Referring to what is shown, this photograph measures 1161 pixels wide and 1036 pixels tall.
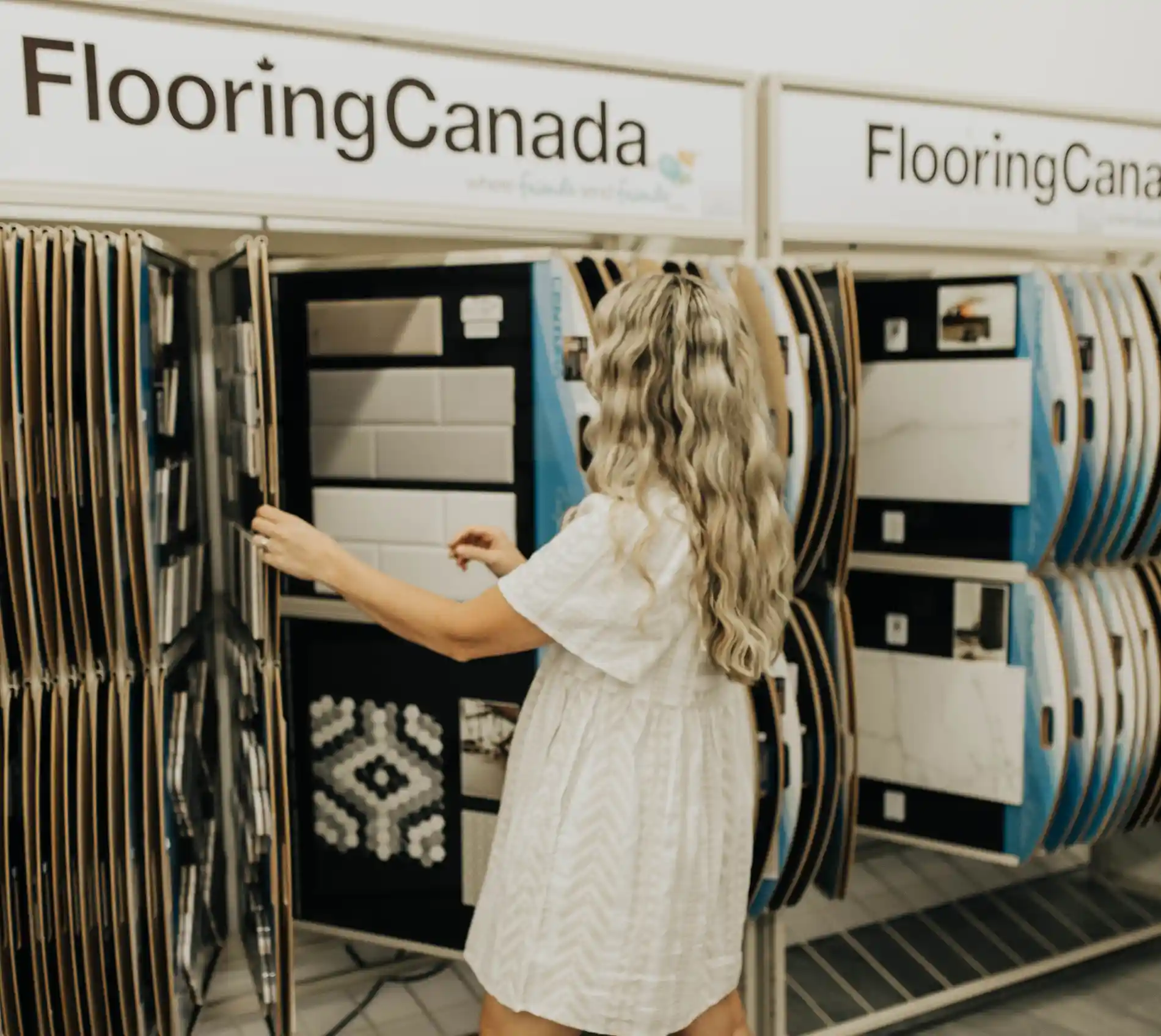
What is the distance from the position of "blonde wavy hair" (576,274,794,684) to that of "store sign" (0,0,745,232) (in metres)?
0.60

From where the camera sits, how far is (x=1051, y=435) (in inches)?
88.9

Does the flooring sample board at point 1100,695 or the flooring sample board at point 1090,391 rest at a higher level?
the flooring sample board at point 1090,391

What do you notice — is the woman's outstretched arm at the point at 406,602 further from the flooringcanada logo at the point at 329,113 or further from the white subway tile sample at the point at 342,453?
the flooringcanada logo at the point at 329,113

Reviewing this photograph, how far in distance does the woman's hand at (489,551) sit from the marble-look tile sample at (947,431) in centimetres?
84

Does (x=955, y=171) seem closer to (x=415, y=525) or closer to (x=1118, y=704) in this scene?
(x=1118, y=704)

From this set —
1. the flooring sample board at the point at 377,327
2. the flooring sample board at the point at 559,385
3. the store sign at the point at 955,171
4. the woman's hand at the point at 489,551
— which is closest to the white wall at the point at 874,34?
the store sign at the point at 955,171

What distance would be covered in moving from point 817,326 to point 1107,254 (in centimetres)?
117

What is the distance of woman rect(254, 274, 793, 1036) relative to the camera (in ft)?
5.23

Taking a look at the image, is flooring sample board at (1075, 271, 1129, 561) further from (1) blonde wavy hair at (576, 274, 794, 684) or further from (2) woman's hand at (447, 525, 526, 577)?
(2) woman's hand at (447, 525, 526, 577)

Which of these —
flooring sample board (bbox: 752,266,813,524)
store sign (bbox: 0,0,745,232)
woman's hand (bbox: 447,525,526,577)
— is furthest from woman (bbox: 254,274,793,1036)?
store sign (bbox: 0,0,745,232)

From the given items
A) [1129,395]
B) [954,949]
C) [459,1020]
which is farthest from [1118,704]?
[459,1020]

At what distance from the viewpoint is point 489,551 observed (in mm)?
1860

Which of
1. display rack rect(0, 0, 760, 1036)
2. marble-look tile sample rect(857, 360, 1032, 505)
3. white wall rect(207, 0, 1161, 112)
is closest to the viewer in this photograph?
display rack rect(0, 0, 760, 1036)

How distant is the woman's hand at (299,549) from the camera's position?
1.65 metres
